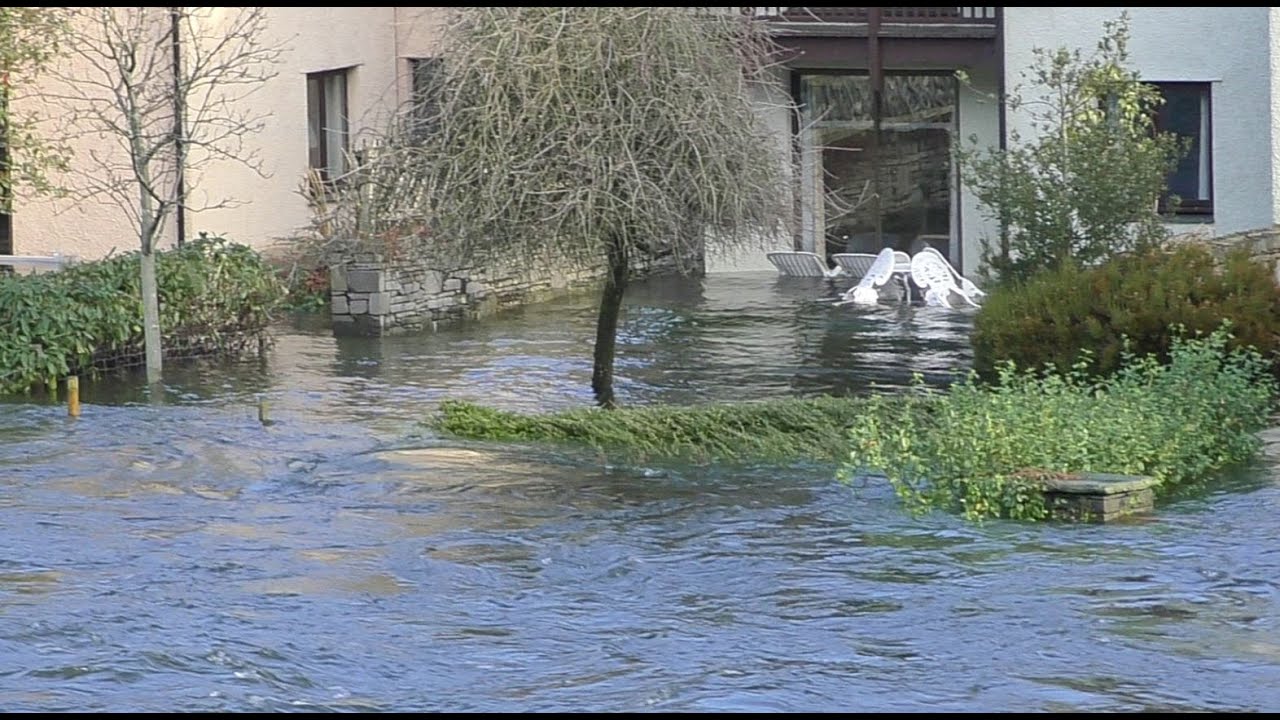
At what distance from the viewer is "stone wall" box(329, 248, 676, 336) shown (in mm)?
21000

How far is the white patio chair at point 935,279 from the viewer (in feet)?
77.0

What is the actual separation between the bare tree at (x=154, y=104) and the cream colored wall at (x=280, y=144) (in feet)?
0.73

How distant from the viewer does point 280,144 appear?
950 inches

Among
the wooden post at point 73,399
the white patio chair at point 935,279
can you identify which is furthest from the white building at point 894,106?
the wooden post at point 73,399

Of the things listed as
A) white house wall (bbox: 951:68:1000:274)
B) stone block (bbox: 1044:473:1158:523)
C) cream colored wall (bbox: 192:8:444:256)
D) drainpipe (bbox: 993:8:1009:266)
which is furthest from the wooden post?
white house wall (bbox: 951:68:1000:274)

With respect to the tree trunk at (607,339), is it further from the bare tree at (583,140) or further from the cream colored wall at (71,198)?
the cream colored wall at (71,198)

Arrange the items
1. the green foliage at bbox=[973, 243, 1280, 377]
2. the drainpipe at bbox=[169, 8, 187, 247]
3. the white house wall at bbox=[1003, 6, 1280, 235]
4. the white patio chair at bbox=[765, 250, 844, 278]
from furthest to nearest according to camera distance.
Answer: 1. the white patio chair at bbox=[765, 250, 844, 278]
2. the white house wall at bbox=[1003, 6, 1280, 235]
3. the drainpipe at bbox=[169, 8, 187, 247]
4. the green foliage at bbox=[973, 243, 1280, 377]

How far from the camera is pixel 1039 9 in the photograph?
23.9 meters

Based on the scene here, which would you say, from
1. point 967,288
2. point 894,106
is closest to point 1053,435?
point 967,288

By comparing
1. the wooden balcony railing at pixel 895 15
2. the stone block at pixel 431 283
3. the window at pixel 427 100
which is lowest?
the stone block at pixel 431 283

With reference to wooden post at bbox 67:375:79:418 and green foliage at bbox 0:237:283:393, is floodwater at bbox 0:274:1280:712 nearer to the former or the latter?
wooden post at bbox 67:375:79:418

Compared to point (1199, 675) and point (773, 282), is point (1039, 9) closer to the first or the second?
point (773, 282)

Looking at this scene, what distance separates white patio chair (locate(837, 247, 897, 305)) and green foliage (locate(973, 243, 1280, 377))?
694 cm

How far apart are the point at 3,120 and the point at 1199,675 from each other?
1434 cm
